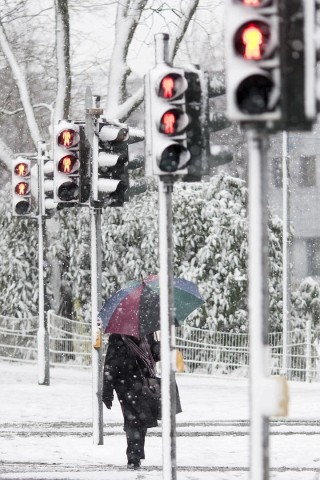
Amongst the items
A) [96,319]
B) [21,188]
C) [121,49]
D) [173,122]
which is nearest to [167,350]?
[173,122]

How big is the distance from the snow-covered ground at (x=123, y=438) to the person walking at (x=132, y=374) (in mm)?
537

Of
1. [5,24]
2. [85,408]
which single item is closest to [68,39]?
[5,24]

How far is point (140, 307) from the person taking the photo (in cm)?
1148

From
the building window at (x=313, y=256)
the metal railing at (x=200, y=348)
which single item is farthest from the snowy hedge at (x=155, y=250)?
the building window at (x=313, y=256)

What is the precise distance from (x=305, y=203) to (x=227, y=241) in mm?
13938

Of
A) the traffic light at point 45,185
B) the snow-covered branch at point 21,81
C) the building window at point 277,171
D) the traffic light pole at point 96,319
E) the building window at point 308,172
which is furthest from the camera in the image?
the building window at point 277,171

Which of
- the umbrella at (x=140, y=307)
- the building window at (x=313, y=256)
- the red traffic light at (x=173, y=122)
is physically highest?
the building window at (x=313, y=256)

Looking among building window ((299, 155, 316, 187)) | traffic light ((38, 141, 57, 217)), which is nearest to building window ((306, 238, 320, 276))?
building window ((299, 155, 316, 187))

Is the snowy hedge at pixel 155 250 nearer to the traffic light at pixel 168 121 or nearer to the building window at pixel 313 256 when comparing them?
the building window at pixel 313 256

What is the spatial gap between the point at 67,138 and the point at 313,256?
101 feet

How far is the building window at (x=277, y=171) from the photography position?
42875mm

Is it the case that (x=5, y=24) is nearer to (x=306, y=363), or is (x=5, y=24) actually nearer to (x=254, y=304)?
(x=306, y=363)

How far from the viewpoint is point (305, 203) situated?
42062 millimetres

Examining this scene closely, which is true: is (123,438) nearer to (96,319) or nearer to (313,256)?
(96,319)
